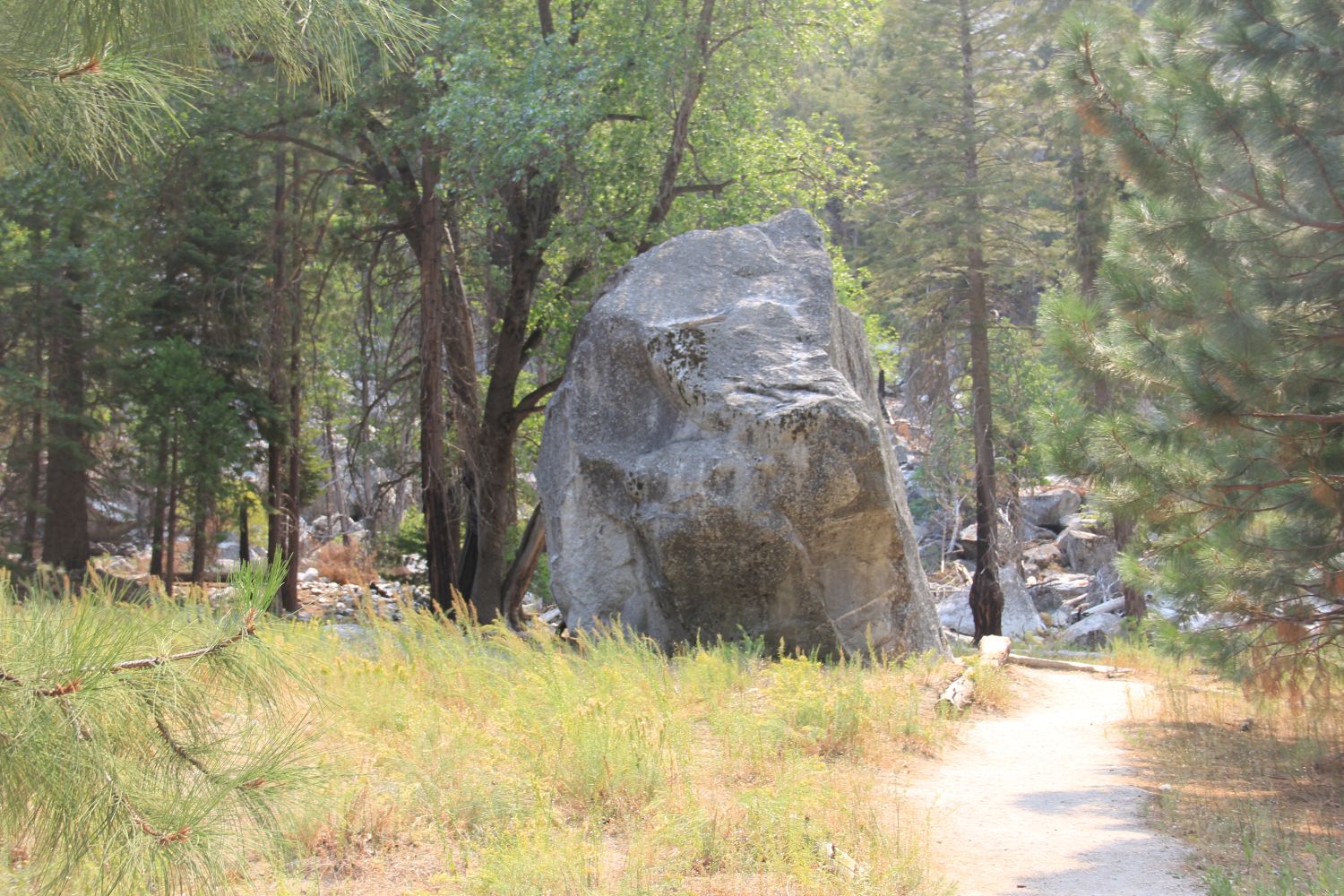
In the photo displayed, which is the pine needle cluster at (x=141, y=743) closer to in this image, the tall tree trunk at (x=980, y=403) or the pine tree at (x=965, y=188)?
the tall tree trunk at (x=980, y=403)

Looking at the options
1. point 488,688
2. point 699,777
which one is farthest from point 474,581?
point 699,777

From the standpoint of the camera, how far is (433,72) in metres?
13.3

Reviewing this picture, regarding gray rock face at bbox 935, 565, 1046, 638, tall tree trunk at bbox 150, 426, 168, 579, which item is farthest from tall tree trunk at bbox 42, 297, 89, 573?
gray rock face at bbox 935, 565, 1046, 638

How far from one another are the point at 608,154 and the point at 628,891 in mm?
10049

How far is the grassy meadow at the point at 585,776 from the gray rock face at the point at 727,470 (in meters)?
1.51

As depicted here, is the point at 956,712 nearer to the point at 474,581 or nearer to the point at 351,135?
the point at 474,581

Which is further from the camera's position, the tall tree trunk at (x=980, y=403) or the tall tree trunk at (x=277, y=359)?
the tall tree trunk at (x=980, y=403)

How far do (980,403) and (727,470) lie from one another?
1134cm

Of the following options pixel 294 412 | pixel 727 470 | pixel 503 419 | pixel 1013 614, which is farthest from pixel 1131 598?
pixel 294 412

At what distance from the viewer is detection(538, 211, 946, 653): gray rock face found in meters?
9.05

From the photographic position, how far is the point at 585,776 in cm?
532

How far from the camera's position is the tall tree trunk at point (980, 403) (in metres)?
18.8

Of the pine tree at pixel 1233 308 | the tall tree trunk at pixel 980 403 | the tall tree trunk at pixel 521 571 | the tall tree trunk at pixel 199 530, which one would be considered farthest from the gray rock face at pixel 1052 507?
the pine tree at pixel 1233 308

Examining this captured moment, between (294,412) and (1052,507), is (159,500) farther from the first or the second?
(1052,507)
